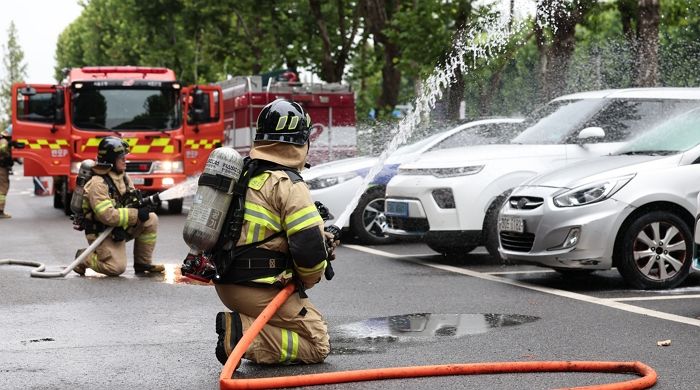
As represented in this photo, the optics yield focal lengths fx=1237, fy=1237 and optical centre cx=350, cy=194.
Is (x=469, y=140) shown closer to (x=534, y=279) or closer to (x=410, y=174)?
(x=410, y=174)

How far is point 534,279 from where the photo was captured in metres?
11.5

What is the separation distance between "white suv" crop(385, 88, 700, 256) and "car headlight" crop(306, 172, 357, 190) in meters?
2.96

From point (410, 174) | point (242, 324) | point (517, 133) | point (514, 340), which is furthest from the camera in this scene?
point (517, 133)

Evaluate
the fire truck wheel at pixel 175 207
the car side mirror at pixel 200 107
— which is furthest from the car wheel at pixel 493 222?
the fire truck wheel at pixel 175 207

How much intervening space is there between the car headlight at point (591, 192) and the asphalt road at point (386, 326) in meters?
0.76

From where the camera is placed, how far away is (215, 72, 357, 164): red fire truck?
1048 inches

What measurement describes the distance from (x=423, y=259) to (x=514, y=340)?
5.98m

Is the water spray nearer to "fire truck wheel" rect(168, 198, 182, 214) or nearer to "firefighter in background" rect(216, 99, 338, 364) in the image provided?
"fire truck wheel" rect(168, 198, 182, 214)

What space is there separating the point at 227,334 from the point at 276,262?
47cm

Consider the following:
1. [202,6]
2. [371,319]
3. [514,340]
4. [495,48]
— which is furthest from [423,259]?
[202,6]

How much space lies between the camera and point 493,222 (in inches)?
486

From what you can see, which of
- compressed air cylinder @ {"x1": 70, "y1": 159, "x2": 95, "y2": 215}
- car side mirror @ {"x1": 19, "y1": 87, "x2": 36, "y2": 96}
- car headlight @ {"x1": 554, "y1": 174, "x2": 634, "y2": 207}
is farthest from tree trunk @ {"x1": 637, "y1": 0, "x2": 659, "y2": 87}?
car side mirror @ {"x1": 19, "y1": 87, "x2": 36, "y2": 96}

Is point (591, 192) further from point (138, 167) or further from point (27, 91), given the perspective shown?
point (27, 91)

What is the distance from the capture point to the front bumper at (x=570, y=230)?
10195mm
